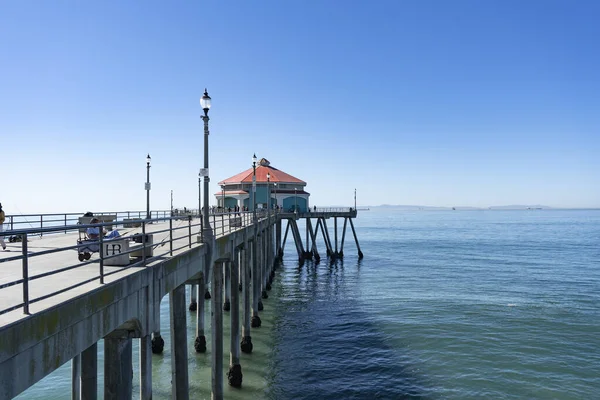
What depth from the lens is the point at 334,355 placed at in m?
18.2

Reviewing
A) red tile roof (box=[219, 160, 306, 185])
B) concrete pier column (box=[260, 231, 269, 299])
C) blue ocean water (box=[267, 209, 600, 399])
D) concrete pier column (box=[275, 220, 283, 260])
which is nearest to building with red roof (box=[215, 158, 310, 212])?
red tile roof (box=[219, 160, 306, 185])

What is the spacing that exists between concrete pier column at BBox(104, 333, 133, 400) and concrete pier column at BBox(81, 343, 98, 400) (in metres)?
1.06

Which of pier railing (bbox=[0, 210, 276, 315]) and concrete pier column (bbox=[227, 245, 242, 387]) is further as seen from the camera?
concrete pier column (bbox=[227, 245, 242, 387])

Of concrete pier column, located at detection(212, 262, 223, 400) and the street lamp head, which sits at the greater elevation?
the street lamp head

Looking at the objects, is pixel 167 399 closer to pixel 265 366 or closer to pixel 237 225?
pixel 265 366

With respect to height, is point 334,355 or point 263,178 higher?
point 263,178

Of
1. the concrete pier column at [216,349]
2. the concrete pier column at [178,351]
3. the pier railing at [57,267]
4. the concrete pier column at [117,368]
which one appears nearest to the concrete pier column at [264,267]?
the concrete pier column at [216,349]

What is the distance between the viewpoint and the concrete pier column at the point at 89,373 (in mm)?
7781

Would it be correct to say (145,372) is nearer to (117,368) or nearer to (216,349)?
(117,368)

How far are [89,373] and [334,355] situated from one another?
470 inches

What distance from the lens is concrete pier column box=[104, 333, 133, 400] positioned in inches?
267

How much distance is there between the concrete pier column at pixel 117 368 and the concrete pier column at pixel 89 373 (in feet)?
3.49

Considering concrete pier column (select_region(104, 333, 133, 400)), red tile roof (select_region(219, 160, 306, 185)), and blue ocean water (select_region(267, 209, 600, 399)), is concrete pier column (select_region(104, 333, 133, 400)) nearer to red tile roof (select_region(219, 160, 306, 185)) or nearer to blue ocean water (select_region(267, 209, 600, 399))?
blue ocean water (select_region(267, 209, 600, 399))

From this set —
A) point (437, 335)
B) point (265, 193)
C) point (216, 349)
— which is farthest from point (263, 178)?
point (216, 349)
